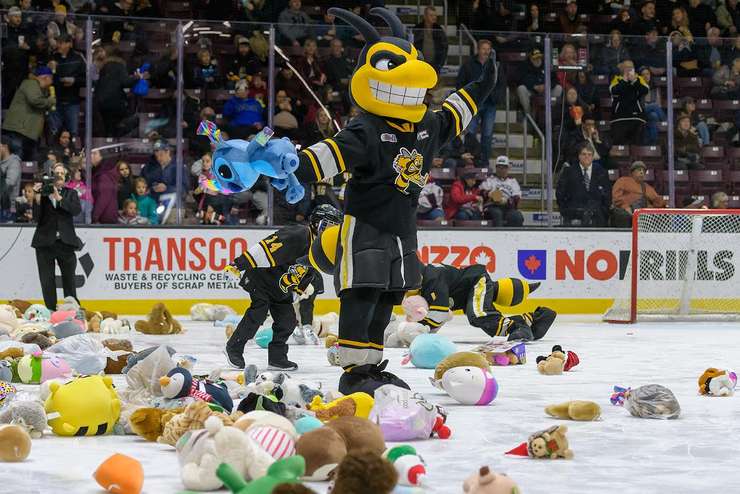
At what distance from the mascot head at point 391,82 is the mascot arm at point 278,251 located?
1.39 m

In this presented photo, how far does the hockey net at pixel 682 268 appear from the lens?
36.0ft

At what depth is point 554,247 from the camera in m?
11.9

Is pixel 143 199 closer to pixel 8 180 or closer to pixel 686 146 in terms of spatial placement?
pixel 8 180

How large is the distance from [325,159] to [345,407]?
116 cm

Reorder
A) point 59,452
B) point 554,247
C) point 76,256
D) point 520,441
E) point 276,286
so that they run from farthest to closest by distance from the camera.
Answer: point 554,247
point 76,256
point 276,286
point 520,441
point 59,452

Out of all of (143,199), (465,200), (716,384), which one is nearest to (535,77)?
(465,200)

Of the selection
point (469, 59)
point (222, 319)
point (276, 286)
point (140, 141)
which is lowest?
point (222, 319)

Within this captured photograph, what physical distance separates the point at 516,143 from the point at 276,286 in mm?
5762

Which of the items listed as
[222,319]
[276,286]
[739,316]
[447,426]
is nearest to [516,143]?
[739,316]

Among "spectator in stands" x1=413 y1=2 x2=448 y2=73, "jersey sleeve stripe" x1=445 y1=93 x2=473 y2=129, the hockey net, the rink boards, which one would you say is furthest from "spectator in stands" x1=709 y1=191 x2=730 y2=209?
"jersey sleeve stripe" x1=445 y1=93 x2=473 y2=129

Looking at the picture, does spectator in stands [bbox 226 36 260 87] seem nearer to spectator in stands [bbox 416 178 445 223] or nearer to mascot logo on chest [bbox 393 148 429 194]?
spectator in stands [bbox 416 178 445 223]

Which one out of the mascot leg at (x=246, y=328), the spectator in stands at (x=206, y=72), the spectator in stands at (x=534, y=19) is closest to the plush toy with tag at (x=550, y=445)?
the mascot leg at (x=246, y=328)

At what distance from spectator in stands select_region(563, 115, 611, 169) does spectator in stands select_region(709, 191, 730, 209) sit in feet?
3.86

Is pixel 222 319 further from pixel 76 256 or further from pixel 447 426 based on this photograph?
pixel 447 426
